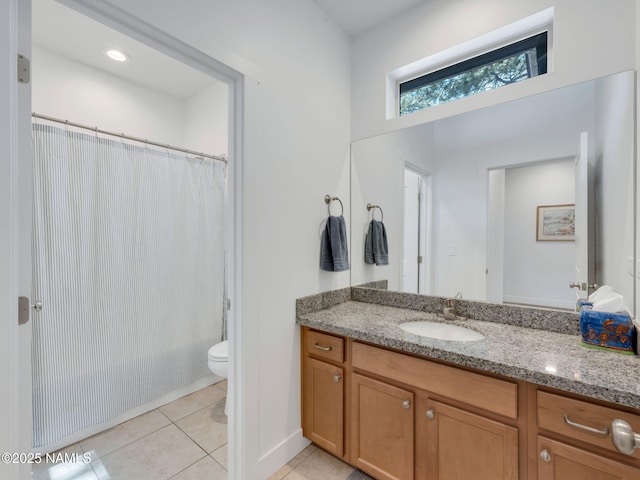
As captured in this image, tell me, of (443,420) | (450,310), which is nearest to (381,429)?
(443,420)

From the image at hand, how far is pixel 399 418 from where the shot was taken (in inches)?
Answer: 53.6

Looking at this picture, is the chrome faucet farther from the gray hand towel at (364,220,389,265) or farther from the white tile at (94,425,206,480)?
the white tile at (94,425,206,480)

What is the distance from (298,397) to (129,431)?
121 centimetres

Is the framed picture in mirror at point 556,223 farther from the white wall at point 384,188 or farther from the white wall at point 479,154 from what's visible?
the white wall at point 384,188

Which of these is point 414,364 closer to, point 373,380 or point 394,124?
point 373,380

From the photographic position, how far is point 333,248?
1.86 meters

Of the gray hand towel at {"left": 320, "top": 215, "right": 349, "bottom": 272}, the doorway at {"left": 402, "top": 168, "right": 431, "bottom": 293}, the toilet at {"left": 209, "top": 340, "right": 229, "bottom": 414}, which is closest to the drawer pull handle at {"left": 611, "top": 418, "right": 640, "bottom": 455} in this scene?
the doorway at {"left": 402, "top": 168, "right": 431, "bottom": 293}

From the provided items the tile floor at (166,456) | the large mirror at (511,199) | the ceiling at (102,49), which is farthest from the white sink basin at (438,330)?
the ceiling at (102,49)

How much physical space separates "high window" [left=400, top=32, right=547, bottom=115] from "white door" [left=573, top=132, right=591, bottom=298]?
488mm

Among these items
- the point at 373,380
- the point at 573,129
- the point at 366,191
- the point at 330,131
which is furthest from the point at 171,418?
the point at 573,129

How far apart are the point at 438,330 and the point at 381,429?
1.93ft

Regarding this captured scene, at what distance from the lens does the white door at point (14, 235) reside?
866 mm

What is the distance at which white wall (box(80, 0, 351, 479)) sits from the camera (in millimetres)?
1455

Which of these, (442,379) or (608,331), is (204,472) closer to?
(442,379)
